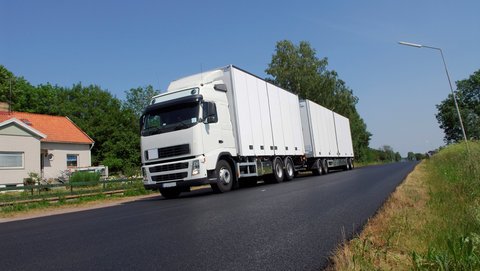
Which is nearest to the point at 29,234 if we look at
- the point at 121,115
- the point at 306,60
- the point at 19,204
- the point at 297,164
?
the point at 19,204

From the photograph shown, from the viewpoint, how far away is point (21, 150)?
26859 millimetres

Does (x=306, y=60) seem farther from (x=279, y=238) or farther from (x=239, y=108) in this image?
(x=279, y=238)

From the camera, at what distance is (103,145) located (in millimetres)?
51062

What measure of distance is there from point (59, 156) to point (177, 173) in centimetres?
2182

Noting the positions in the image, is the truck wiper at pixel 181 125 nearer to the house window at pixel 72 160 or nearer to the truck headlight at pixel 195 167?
the truck headlight at pixel 195 167

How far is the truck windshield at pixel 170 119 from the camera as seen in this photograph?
507 inches

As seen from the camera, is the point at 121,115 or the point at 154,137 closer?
the point at 154,137

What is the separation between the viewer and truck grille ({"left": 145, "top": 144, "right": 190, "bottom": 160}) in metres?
12.7

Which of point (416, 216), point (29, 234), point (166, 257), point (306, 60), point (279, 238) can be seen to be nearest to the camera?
point (166, 257)

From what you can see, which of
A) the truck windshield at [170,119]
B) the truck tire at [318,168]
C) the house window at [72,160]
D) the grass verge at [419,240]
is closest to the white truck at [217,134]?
the truck windshield at [170,119]

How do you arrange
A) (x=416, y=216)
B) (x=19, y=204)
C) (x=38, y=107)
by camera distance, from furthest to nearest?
(x=38, y=107)
(x=19, y=204)
(x=416, y=216)

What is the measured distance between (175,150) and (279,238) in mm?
8265

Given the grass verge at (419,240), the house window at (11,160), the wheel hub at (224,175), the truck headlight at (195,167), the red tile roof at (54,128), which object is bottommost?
the grass verge at (419,240)

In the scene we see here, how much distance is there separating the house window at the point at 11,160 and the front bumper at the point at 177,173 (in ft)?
55.4
